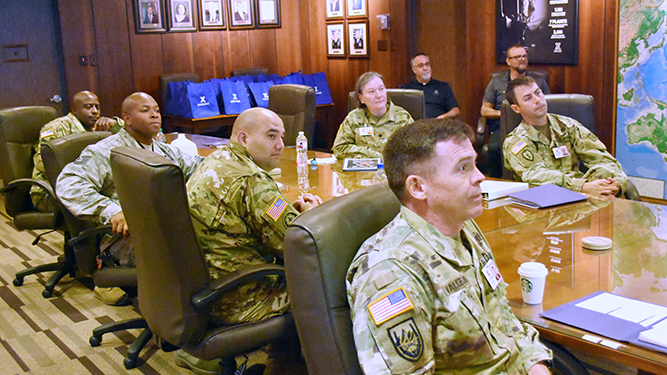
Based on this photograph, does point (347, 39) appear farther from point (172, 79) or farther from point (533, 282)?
point (533, 282)

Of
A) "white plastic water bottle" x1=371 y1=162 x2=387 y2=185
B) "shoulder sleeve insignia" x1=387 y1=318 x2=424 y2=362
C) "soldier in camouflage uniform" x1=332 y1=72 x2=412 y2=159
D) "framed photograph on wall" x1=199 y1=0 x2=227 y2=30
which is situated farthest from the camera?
"framed photograph on wall" x1=199 y1=0 x2=227 y2=30

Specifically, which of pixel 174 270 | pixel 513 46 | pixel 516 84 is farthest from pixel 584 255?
pixel 513 46

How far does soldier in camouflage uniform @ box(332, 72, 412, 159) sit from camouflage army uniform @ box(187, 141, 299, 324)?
196 cm

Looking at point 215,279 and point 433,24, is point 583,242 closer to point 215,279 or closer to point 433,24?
point 215,279

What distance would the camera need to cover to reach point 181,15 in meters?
7.91

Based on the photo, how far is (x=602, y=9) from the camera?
217 inches

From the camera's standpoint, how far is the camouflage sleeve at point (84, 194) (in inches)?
121

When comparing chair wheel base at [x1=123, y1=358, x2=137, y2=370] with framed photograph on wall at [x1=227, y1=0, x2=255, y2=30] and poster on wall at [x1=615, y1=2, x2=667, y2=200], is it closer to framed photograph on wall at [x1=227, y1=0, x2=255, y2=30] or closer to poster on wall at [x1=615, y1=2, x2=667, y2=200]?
poster on wall at [x1=615, y1=2, x2=667, y2=200]

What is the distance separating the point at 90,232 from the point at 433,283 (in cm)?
210

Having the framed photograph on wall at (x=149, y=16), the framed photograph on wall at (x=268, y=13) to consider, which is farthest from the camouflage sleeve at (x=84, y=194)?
the framed photograph on wall at (x=268, y=13)

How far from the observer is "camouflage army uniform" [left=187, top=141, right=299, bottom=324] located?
2.34m

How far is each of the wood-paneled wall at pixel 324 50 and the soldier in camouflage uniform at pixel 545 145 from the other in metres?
2.15

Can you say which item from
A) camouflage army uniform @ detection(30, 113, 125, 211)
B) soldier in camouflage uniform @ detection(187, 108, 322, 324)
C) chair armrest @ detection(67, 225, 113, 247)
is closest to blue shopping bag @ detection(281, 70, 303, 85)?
camouflage army uniform @ detection(30, 113, 125, 211)

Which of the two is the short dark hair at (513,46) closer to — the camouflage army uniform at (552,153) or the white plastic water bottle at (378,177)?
the camouflage army uniform at (552,153)
